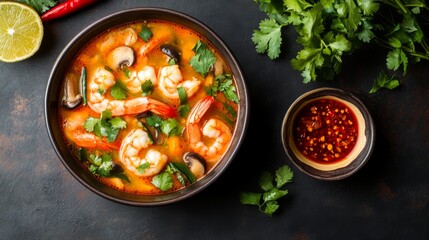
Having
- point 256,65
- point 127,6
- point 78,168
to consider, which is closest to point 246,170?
point 256,65

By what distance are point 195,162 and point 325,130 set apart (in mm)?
884

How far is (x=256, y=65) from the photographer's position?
4039 mm

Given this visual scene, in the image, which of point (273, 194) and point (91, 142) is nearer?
point (91, 142)

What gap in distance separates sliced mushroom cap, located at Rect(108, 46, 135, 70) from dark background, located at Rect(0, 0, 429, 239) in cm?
41

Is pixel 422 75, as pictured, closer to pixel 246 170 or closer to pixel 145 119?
pixel 246 170

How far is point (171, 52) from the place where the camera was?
375cm

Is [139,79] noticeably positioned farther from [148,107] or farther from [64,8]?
[64,8]

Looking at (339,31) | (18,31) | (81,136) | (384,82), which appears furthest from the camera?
(384,82)

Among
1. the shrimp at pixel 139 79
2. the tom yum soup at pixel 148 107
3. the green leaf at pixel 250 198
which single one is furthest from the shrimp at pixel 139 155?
the green leaf at pixel 250 198

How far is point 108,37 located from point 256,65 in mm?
968

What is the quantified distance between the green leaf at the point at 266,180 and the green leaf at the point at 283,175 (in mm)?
47

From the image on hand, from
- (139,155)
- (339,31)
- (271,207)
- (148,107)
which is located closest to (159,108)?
(148,107)

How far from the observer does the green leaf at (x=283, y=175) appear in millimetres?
4031

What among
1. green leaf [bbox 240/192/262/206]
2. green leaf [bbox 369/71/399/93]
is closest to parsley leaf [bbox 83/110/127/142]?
green leaf [bbox 240/192/262/206]
